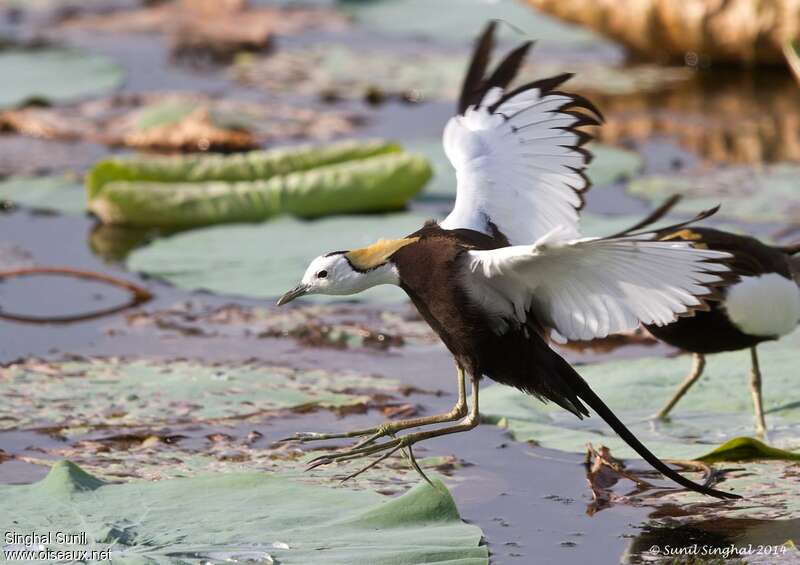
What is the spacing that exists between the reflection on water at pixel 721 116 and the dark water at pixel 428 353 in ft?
0.09

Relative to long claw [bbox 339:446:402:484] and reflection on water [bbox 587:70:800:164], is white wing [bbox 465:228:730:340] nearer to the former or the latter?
long claw [bbox 339:446:402:484]

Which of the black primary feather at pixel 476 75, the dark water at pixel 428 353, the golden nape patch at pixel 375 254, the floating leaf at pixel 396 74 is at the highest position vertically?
the black primary feather at pixel 476 75

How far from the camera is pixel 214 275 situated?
6484mm

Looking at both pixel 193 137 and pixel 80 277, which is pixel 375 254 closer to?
pixel 80 277

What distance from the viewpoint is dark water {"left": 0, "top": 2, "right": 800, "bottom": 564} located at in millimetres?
4102

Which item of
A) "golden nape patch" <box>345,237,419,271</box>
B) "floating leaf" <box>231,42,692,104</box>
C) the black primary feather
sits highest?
the black primary feather

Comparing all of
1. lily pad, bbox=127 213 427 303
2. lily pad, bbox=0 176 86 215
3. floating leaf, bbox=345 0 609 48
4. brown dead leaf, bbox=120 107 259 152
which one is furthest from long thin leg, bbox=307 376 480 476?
floating leaf, bbox=345 0 609 48

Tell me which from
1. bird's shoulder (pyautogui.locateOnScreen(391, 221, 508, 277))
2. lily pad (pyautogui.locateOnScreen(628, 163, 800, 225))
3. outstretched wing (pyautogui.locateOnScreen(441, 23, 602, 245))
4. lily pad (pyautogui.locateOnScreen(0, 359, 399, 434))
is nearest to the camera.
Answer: bird's shoulder (pyautogui.locateOnScreen(391, 221, 508, 277))

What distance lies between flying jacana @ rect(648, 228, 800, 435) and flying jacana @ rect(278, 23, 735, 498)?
0.54m

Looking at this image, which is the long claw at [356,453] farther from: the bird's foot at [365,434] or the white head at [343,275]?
the white head at [343,275]

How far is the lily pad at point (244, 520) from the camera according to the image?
12.3 ft

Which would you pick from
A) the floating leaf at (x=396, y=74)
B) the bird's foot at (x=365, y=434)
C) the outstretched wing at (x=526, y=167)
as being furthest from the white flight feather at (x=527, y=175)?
the floating leaf at (x=396, y=74)

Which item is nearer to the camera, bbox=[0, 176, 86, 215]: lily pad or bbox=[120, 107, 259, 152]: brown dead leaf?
bbox=[0, 176, 86, 215]: lily pad

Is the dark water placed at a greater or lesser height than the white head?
lesser
